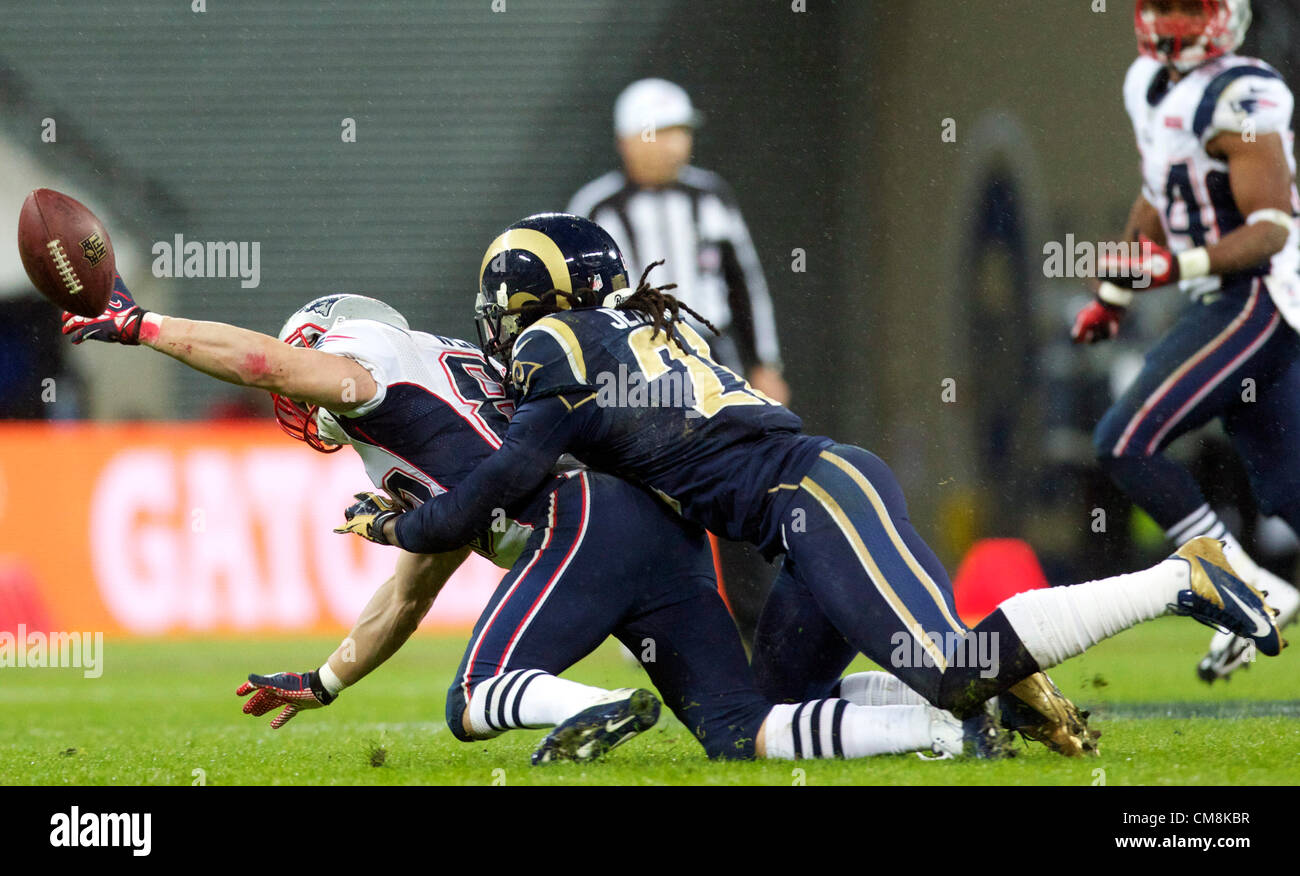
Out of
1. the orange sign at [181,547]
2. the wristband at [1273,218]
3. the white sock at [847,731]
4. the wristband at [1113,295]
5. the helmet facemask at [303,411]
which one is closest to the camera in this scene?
the white sock at [847,731]

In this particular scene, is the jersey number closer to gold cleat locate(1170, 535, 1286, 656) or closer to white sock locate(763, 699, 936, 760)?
Result: gold cleat locate(1170, 535, 1286, 656)

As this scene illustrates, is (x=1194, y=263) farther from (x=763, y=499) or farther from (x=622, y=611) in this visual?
(x=622, y=611)

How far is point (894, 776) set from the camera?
2.83 m

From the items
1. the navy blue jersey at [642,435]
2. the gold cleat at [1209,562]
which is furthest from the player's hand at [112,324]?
the gold cleat at [1209,562]

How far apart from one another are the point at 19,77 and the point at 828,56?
489cm

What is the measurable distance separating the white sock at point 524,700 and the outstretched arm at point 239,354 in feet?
2.20

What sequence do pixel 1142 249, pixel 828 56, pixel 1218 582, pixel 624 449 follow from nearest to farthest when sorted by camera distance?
pixel 1218 582 < pixel 624 449 < pixel 1142 249 < pixel 828 56

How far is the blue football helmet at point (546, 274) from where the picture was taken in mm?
3281

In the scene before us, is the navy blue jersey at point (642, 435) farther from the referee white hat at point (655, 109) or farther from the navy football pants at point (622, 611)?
the referee white hat at point (655, 109)

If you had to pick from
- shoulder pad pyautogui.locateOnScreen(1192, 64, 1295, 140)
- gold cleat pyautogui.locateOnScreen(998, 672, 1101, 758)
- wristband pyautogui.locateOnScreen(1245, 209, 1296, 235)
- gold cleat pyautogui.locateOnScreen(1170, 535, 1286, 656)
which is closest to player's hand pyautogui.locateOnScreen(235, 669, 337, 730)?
gold cleat pyautogui.locateOnScreen(998, 672, 1101, 758)

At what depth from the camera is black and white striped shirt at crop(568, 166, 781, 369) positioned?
19.2 ft

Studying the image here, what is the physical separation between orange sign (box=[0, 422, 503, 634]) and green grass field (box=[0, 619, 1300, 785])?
1.00 ft

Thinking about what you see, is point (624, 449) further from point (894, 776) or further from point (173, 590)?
point (173, 590)

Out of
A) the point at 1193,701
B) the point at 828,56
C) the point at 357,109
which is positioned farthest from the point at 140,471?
the point at 1193,701
